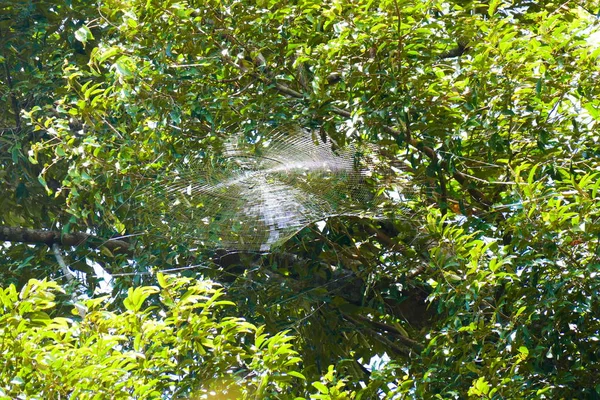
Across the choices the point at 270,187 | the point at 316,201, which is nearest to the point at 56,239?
the point at 270,187

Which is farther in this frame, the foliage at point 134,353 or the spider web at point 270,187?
the spider web at point 270,187

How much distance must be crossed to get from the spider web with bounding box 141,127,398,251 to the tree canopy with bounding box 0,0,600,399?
1 cm

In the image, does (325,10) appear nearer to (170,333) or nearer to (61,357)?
(170,333)

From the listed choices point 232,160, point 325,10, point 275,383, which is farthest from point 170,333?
point 325,10

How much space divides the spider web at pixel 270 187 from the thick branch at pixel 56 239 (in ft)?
3.64

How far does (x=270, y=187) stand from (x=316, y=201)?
0.78 feet

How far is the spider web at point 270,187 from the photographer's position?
4.86 meters

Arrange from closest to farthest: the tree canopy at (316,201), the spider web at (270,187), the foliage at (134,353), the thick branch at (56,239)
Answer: the foliage at (134,353), the tree canopy at (316,201), the spider web at (270,187), the thick branch at (56,239)

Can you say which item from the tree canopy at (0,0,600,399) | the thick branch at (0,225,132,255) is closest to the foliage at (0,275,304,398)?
the tree canopy at (0,0,600,399)

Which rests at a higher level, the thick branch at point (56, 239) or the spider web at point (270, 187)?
the spider web at point (270, 187)

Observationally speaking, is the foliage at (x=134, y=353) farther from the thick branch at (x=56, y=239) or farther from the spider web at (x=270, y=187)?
the thick branch at (x=56, y=239)

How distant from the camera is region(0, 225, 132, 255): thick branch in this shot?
6.16m

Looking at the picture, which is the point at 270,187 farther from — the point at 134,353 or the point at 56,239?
the point at 56,239

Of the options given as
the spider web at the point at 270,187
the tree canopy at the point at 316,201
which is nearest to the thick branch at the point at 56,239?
the tree canopy at the point at 316,201
